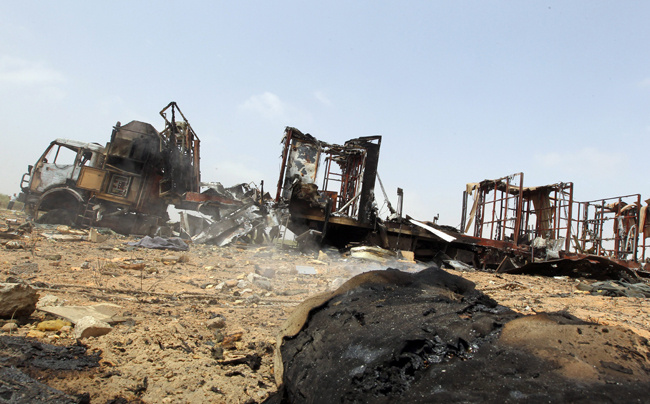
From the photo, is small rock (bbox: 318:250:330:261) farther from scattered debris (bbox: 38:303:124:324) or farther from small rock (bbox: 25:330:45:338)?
small rock (bbox: 25:330:45:338)

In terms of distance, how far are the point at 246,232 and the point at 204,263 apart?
3407 millimetres

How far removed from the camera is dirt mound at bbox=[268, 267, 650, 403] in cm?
104

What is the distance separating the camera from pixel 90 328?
2.60 meters

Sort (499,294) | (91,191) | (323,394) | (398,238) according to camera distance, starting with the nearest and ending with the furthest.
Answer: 1. (323,394)
2. (499,294)
3. (398,238)
4. (91,191)

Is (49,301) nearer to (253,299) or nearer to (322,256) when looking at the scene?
(253,299)

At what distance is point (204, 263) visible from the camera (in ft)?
21.9

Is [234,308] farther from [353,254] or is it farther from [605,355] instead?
[353,254]

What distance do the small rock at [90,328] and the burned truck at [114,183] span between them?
943cm

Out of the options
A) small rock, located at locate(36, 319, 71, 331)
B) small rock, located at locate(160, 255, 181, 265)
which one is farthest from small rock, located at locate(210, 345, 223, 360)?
small rock, located at locate(160, 255, 181, 265)

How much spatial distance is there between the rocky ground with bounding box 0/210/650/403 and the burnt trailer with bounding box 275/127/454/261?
6.20 feet

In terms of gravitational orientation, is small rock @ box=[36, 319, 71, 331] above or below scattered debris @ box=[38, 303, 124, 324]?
below

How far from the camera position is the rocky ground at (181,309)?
2.12 metres

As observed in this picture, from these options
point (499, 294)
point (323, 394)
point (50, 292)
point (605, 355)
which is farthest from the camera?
point (499, 294)

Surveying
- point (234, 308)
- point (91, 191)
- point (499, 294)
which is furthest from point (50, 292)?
point (91, 191)
